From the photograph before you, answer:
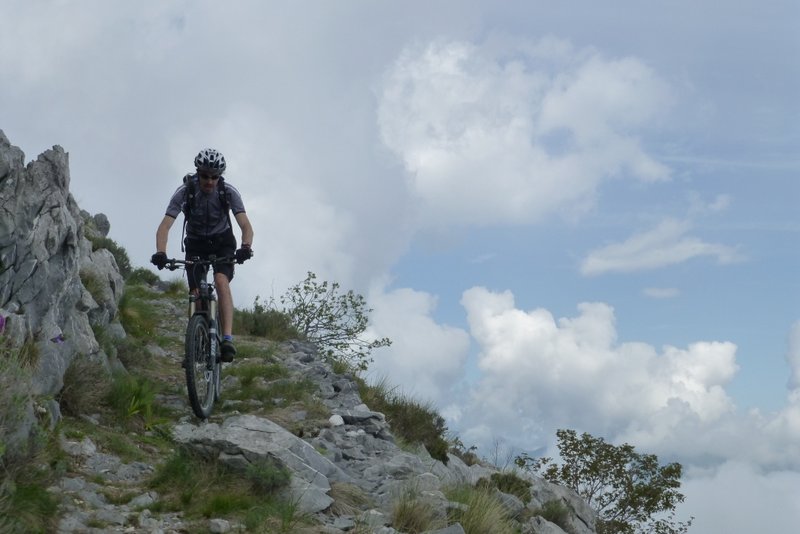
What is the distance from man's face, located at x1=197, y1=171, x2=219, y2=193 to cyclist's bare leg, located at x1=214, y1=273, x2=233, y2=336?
1.00 m

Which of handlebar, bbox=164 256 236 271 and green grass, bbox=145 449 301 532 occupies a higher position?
handlebar, bbox=164 256 236 271

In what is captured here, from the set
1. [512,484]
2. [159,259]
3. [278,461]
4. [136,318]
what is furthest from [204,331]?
[136,318]

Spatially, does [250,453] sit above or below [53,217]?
below

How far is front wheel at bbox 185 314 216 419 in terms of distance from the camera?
8945 mm

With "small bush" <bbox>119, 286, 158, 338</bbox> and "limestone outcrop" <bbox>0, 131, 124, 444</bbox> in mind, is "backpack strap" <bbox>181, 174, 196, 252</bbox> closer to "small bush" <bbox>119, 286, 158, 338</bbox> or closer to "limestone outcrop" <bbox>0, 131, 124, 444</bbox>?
"limestone outcrop" <bbox>0, 131, 124, 444</bbox>

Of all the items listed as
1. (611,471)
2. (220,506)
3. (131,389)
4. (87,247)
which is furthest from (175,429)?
(611,471)

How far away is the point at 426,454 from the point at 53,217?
18.9 ft

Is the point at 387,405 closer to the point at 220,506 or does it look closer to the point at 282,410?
the point at 282,410

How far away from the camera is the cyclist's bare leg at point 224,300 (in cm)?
964

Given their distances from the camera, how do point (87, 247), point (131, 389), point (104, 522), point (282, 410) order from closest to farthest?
point (104, 522) < point (131, 389) < point (282, 410) < point (87, 247)

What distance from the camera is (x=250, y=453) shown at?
724 cm

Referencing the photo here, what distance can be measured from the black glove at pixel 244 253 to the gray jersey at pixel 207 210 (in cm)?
51

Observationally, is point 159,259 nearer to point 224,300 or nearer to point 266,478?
point 224,300

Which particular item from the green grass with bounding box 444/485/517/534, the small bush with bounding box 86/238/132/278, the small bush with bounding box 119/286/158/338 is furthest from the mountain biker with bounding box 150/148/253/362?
the small bush with bounding box 86/238/132/278
